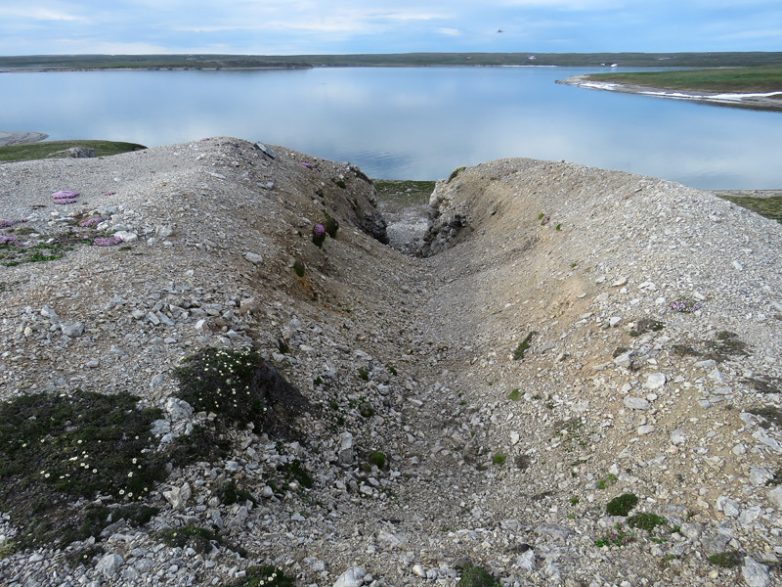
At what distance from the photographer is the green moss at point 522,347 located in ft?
57.0

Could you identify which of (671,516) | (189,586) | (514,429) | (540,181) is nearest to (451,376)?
(514,429)

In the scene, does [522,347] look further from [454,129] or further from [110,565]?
[454,129]

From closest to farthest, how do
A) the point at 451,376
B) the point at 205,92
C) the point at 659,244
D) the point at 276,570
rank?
1. the point at 276,570
2. the point at 451,376
3. the point at 659,244
4. the point at 205,92

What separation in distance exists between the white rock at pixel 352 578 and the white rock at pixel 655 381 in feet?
28.7

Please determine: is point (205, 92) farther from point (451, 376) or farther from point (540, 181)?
point (451, 376)

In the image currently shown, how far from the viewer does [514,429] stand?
47.1 ft

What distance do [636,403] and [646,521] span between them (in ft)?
11.8

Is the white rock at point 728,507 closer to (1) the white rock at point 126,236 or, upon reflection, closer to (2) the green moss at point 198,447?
(2) the green moss at point 198,447

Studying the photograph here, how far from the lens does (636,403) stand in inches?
505

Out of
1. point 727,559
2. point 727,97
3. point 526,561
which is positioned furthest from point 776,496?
point 727,97

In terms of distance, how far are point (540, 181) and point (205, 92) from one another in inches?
7587

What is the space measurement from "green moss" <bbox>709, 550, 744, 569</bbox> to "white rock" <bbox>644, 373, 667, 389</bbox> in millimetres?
4670

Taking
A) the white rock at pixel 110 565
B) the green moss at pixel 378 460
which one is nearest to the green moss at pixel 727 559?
the green moss at pixel 378 460

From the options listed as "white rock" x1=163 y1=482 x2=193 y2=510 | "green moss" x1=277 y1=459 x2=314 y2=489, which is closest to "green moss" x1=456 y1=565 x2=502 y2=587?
"green moss" x1=277 y1=459 x2=314 y2=489
